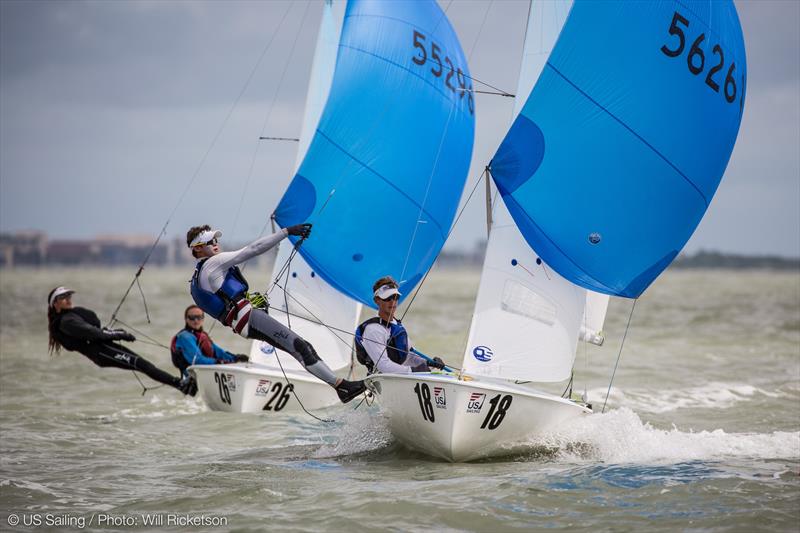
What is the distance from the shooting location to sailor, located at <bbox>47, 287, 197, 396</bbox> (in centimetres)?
937

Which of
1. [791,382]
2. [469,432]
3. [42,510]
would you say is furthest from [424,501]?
[791,382]

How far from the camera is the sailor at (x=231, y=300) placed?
7.35 metres

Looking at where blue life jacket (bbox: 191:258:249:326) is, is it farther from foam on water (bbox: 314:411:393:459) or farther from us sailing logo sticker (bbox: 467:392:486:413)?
us sailing logo sticker (bbox: 467:392:486:413)

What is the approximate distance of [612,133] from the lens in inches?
323

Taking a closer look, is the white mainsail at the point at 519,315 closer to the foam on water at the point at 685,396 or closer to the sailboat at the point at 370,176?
the sailboat at the point at 370,176

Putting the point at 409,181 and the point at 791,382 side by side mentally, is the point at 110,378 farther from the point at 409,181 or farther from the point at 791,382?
the point at 791,382

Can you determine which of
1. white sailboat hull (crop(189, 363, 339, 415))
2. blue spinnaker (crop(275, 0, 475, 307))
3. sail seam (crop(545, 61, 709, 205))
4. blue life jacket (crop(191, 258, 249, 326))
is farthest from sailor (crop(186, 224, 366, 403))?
blue spinnaker (crop(275, 0, 475, 307))

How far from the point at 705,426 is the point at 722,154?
2.82 m

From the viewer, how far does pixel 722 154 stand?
8672mm

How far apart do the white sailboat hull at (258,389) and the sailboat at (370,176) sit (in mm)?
25

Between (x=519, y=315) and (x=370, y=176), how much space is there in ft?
11.0

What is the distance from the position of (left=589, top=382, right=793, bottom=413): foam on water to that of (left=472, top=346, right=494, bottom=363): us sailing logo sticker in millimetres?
3831

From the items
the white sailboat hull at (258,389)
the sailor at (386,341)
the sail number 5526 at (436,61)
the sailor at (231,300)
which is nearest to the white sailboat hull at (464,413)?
the sailor at (386,341)

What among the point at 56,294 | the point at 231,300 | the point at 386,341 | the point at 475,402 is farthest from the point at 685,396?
the point at 56,294
